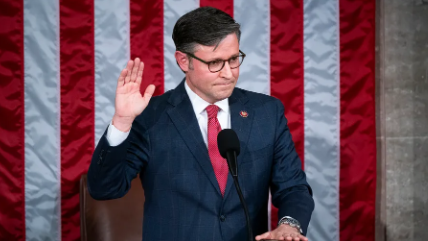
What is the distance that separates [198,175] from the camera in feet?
5.58

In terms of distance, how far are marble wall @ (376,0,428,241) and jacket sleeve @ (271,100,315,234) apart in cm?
137

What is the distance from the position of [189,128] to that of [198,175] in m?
0.17

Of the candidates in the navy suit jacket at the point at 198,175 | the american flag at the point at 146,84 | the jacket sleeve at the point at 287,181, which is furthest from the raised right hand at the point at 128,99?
the american flag at the point at 146,84

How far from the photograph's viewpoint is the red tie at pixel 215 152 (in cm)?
170

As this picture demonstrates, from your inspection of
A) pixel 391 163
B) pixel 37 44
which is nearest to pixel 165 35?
pixel 37 44

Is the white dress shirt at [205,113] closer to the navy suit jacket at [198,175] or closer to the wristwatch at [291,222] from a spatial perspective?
the navy suit jacket at [198,175]

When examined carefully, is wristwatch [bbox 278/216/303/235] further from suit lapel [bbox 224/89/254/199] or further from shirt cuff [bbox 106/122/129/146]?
shirt cuff [bbox 106/122/129/146]

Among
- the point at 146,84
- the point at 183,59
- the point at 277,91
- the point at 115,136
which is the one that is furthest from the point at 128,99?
the point at 277,91

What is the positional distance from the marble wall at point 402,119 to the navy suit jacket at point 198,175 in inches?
54.8

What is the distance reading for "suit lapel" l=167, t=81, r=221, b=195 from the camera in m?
1.69

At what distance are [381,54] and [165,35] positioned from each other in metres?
1.28

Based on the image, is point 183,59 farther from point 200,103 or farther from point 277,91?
point 277,91

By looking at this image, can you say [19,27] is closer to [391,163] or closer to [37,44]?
[37,44]

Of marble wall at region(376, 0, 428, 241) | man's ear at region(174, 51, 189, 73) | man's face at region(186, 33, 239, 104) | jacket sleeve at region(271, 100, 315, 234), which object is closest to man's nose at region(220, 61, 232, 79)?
man's face at region(186, 33, 239, 104)
